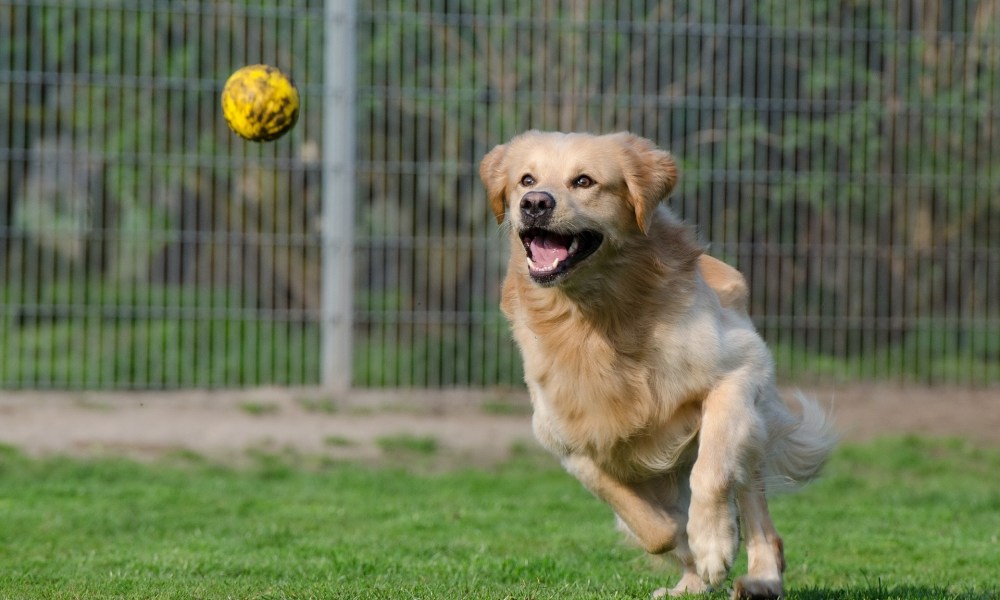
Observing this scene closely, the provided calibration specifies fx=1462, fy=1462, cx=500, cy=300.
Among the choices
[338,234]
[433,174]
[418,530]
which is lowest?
[418,530]

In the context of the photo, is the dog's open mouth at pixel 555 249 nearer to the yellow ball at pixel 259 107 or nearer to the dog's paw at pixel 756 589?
the dog's paw at pixel 756 589

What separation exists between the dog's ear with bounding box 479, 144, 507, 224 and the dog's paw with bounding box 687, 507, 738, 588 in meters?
1.45

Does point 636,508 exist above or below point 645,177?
below

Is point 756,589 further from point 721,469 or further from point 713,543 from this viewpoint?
point 721,469

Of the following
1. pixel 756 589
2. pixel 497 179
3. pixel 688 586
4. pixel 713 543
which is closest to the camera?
pixel 713 543

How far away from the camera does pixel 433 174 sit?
412 inches

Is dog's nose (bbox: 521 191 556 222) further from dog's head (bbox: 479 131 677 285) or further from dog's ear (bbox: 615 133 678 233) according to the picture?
dog's ear (bbox: 615 133 678 233)

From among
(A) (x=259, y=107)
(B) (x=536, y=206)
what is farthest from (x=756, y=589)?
(A) (x=259, y=107)

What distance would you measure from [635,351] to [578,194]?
1.88ft

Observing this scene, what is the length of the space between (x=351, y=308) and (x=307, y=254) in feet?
1.69

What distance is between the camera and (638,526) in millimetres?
5105

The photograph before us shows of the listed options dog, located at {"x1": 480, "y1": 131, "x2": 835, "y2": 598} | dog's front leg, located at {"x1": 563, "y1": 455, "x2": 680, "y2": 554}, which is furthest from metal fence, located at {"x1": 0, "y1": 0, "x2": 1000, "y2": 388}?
dog's front leg, located at {"x1": 563, "y1": 455, "x2": 680, "y2": 554}

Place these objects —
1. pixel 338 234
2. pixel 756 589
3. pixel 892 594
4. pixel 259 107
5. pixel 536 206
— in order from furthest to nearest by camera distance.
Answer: pixel 338 234 < pixel 259 107 < pixel 892 594 < pixel 536 206 < pixel 756 589

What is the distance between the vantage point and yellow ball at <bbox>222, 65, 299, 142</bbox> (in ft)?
21.1
